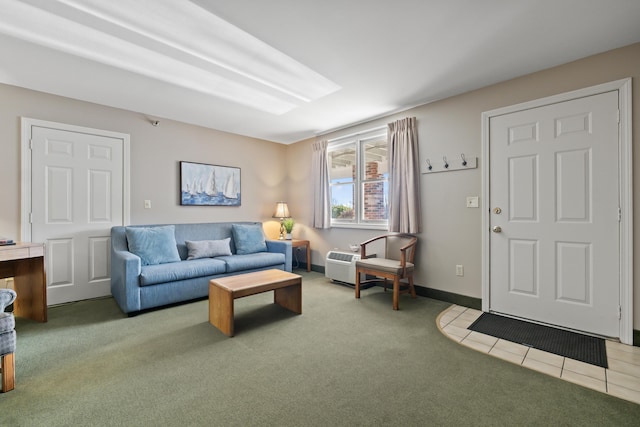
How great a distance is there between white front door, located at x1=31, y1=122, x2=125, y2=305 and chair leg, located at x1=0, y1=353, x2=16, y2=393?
1931 mm

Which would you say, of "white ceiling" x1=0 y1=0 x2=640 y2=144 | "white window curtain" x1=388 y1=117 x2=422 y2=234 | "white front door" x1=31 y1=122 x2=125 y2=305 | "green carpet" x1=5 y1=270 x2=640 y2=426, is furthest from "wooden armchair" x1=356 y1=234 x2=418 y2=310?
"white front door" x1=31 y1=122 x2=125 y2=305

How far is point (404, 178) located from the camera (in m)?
3.66

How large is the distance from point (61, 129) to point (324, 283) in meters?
3.84

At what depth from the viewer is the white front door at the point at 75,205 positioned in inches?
125

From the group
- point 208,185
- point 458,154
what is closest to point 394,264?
point 458,154

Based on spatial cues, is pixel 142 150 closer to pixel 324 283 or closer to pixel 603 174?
pixel 324 283

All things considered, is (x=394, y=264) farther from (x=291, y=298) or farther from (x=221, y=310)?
(x=221, y=310)

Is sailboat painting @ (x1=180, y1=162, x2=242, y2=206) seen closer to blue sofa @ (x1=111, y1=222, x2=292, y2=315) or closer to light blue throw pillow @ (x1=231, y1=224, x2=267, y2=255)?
blue sofa @ (x1=111, y1=222, x2=292, y2=315)

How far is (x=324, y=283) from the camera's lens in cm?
425

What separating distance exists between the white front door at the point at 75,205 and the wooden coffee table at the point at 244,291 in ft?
6.21

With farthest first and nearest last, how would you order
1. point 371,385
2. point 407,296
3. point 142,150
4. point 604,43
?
point 142,150, point 407,296, point 604,43, point 371,385

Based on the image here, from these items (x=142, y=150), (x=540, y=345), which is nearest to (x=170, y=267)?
(x=142, y=150)

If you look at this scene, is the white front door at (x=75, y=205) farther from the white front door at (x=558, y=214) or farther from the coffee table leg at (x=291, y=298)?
the white front door at (x=558, y=214)

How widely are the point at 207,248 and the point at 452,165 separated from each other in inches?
133
